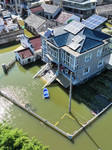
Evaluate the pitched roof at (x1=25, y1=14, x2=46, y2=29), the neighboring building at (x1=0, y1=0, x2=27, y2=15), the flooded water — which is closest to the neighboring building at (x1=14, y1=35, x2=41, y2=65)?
the flooded water

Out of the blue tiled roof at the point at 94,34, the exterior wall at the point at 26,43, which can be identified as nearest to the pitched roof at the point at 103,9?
the blue tiled roof at the point at 94,34

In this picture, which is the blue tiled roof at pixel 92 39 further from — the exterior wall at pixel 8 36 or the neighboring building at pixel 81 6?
the neighboring building at pixel 81 6

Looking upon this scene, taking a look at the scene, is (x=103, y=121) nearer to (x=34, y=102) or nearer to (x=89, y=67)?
(x=89, y=67)

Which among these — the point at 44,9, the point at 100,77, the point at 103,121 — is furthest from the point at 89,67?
the point at 44,9

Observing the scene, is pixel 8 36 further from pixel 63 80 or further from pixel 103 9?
pixel 103 9

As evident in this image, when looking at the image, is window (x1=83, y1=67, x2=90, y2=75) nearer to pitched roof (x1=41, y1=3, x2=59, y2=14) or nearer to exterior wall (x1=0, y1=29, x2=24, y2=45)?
exterior wall (x1=0, y1=29, x2=24, y2=45)

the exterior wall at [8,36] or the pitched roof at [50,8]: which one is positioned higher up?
the pitched roof at [50,8]
